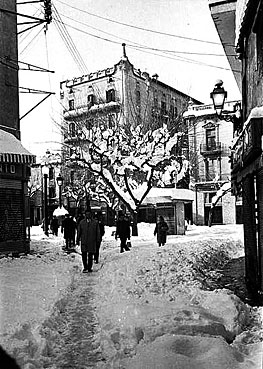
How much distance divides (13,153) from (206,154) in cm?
2950

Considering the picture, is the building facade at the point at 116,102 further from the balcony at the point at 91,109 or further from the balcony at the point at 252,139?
the balcony at the point at 252,139

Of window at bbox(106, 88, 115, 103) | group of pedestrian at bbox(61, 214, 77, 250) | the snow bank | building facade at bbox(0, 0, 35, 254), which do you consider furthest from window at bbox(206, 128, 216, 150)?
the snow bank

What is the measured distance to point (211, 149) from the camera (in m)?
41.8

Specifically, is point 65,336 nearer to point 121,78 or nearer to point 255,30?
point 255,30

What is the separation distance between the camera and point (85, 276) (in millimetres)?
11117

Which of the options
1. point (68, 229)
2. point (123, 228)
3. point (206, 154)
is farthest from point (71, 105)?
point (123, 228)

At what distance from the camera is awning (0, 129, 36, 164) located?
44.3 feet

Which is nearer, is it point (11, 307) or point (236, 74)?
point (11, 307)

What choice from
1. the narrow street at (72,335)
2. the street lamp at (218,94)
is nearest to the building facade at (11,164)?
the street lamp at (218,94)

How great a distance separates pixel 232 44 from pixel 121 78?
13389 mm

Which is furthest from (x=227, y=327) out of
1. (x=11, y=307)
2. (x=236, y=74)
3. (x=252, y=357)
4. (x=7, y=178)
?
(x=7, y=178)

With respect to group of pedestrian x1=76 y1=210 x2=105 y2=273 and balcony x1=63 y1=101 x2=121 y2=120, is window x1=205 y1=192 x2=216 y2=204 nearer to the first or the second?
balcony x1=63 y1=101 x2=121 y2=120

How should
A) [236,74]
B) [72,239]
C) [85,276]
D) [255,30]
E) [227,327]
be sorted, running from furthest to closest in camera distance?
[72,239]
[236,74]
[85,276]
[255,30]
[227,327]

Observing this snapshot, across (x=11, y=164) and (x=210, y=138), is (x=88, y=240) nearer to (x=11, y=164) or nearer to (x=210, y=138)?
(x=11, y=164)
